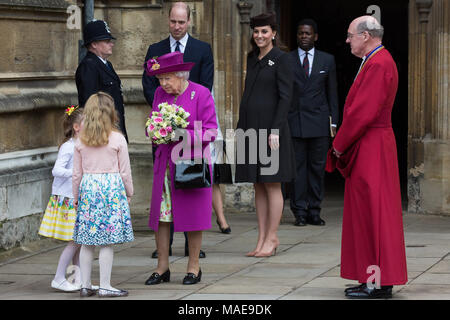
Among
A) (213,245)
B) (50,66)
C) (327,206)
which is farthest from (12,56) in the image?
(327,206)

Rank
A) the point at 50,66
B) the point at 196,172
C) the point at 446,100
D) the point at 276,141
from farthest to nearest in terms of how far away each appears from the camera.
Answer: the point at 446,100 < the point at 50,66 < the point at 276,141 < the point at 196,172

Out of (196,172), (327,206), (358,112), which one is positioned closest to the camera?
(358,112)

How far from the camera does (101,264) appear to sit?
716cm

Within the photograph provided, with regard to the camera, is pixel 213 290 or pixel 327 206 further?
pixel 327 206

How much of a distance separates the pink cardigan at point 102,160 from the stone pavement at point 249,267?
826mm

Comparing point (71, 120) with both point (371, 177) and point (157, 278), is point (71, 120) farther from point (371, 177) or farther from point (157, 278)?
point (371, 177)

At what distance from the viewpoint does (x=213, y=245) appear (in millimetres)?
9609

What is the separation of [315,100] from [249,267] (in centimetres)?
306

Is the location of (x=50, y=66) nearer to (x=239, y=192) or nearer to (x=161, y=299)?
(x=239, y=192)

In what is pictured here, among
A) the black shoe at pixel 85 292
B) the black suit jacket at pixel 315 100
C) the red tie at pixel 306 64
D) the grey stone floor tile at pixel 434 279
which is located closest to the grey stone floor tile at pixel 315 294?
the grey stone floor tile at pixel 434 279

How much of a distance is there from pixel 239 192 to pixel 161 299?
4894 mm

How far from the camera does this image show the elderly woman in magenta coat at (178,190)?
7.58 metres

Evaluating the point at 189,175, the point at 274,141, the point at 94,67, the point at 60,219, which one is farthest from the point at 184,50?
the point at 60,219

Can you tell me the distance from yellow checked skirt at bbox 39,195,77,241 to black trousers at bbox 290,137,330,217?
3557 mm
